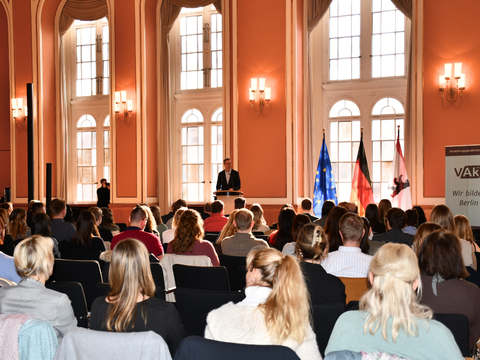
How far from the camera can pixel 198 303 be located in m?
2.55

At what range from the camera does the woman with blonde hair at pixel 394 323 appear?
5.11ft

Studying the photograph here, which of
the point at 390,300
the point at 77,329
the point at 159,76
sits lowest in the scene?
the point at 77,329

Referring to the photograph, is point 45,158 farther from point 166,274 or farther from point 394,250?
point 394,250

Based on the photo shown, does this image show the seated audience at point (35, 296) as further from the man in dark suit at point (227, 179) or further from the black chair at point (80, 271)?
the man in dark suit at point (227, 179)

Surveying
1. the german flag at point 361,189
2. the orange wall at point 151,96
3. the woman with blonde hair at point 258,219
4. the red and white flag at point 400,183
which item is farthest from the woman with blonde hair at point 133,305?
the orange wall at point 151,96

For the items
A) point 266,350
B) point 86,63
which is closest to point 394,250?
point 266,350

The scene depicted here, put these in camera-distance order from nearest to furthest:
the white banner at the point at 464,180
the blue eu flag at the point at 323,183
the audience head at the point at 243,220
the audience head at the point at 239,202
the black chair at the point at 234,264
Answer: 1. the black chair at the point at 234,264
2. the audience head at the point at 243,220
3. the audience head at the point at 239,202
4. the white banner at the point at 464,180
5. the blue eu flag at the point at 323,183

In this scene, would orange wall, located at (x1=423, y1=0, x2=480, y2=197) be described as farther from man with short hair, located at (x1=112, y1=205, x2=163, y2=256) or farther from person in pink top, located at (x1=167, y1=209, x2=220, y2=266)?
man with short hair, located at (x1=112, y1=205, x2=163, y2=256)

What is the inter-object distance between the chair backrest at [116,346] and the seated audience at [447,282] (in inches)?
60.0

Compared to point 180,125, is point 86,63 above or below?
above

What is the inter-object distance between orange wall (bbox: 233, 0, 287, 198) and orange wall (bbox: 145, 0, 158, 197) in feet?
7.60

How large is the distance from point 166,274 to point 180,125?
7821 millimetres

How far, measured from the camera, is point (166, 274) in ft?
12.5

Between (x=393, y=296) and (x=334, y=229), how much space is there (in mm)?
2359
